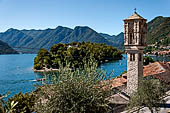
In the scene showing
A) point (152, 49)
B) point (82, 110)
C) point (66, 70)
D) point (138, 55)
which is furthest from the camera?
point (152, 49)

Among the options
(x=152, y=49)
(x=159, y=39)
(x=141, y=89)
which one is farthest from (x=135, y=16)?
(x=159, y=39)

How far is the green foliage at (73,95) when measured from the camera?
20.8ft

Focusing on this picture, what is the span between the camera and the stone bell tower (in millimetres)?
14648

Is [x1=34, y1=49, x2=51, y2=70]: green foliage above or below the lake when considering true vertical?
above

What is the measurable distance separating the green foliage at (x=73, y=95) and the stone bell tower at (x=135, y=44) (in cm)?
845

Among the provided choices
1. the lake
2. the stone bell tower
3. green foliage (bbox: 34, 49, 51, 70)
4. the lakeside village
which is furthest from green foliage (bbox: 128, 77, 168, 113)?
green foliage (bbox: 34, 49, 51, 70)

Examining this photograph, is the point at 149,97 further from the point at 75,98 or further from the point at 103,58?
the point at 103,58

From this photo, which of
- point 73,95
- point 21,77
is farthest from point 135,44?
point 21,77

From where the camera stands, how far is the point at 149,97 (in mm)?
10875

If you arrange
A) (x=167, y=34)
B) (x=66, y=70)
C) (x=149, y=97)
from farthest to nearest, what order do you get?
(x=167, y=34)
(x=149, y=97)
(x=66, y=70)

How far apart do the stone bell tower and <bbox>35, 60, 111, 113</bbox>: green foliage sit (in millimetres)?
8445

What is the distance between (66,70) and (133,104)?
5.79m

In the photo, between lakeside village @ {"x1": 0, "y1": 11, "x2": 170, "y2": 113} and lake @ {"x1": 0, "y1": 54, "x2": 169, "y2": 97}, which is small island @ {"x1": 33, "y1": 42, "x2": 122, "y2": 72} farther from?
lakeside village @ {"x1": 0, "y1": 11, "x2": 170, "y2": 113}

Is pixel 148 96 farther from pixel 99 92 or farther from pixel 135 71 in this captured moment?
pixel 99 92
